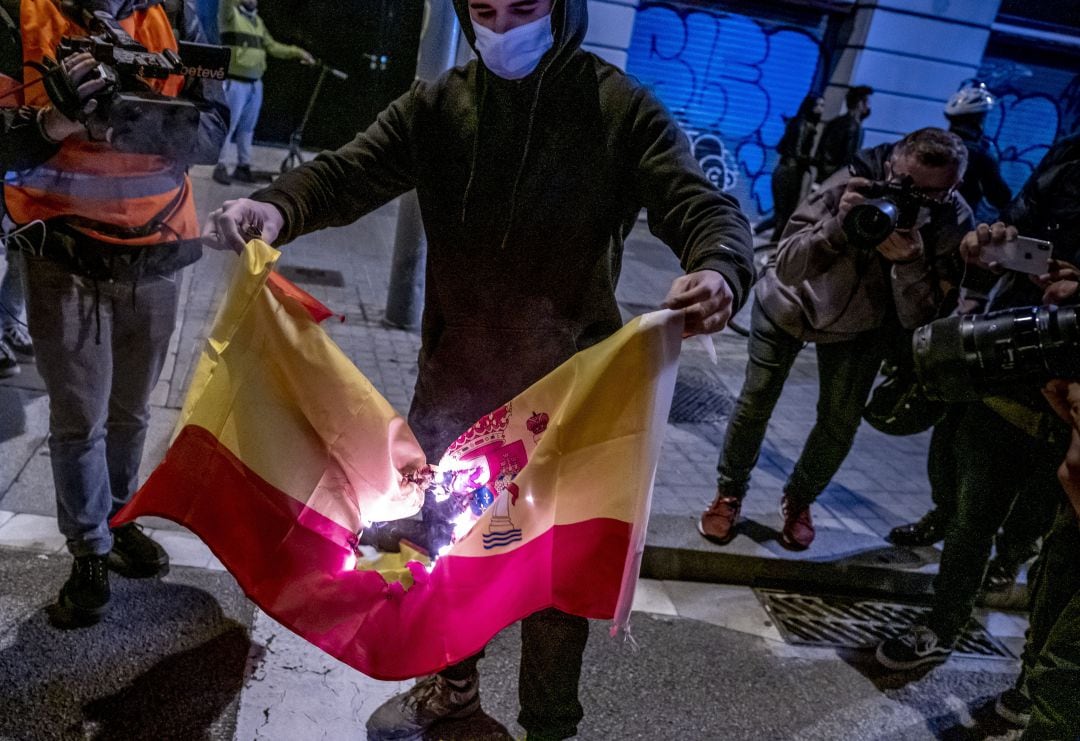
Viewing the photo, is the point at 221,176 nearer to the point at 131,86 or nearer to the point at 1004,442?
the point at 131,86

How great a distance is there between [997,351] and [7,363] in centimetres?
459

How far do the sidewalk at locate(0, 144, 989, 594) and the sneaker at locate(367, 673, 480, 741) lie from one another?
1.46m

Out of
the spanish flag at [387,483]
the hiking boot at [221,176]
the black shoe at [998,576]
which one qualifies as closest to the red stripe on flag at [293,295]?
the spanish flag at [387,483]

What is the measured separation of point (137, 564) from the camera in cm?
328

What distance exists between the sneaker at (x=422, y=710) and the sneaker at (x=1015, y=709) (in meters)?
2.20

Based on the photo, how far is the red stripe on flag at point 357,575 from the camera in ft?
7.02

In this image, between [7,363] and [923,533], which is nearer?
[7,363]

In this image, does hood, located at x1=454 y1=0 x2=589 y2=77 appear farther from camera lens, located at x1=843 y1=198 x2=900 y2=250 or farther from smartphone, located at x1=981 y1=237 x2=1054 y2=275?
smartphone, located at x1=981 y1=237 x2=1054 y2=275

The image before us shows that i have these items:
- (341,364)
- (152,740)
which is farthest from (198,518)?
(152,740)

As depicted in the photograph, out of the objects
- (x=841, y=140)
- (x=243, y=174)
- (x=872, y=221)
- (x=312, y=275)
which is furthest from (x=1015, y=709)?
(x=243, y=174)

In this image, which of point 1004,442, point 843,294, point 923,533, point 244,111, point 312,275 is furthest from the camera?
point 244,111

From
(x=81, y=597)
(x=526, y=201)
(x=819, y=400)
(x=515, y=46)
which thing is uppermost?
(x=515, y=46)

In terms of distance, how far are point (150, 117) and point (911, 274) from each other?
3.03 metres

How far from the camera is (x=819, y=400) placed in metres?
4.16
